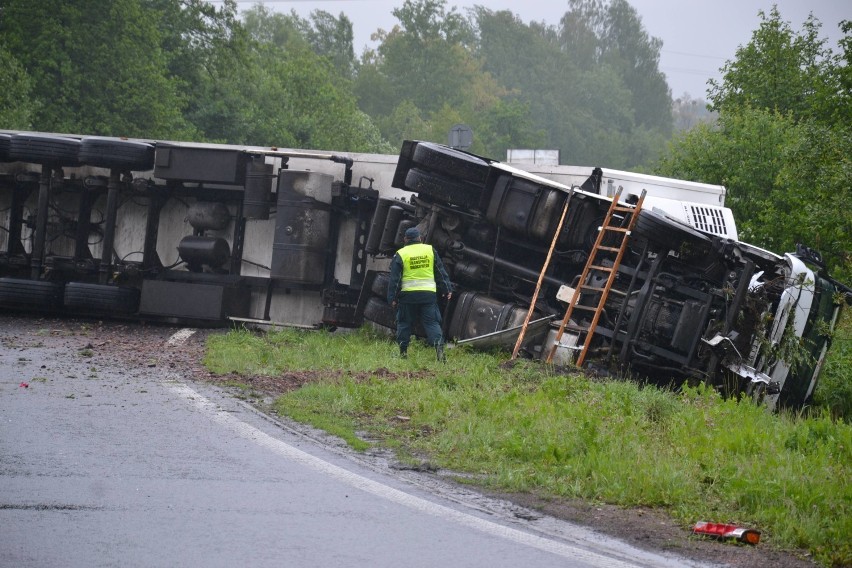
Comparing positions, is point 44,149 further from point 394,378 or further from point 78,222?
point 394,378

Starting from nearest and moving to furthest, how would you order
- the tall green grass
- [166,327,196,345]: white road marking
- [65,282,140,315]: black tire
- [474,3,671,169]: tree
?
the tall green grass, [166,327,196,345]: white road marking, [65,282,140,315]: black tire, [474,3,671,169]: tree

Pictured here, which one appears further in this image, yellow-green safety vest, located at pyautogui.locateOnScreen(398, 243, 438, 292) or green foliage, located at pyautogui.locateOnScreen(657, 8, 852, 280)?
green foliage, located at pyautogui.locateOnScreen(657, 8, 852, 280)

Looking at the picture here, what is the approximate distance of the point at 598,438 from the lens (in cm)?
827

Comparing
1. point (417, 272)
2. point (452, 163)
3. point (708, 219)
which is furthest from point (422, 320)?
point (708, 219)

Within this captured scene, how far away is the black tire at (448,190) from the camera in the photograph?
15.4 m

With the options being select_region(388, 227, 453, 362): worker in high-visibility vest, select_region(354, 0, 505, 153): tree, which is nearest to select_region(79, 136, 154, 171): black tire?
select_region(388, 227, 453, 362): worker in high-visibility vest

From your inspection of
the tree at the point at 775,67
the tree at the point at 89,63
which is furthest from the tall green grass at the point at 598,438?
the tree at the point at 89,63

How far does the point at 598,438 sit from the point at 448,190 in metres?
7.61

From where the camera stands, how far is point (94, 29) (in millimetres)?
43906

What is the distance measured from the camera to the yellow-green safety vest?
1355 cm

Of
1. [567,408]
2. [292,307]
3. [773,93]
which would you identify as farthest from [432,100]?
[567,408]

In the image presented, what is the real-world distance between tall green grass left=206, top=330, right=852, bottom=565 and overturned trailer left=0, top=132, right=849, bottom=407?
1.01 meters

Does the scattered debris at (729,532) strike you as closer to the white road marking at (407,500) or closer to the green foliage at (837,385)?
the white road marking at (407,500)

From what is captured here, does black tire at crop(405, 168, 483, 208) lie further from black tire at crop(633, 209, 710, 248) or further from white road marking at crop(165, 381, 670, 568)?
white road marking at crop(165, 381, 670, 568)
